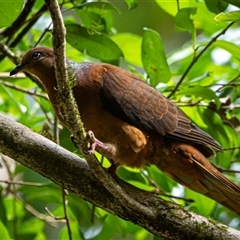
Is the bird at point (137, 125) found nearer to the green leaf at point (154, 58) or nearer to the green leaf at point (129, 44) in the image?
the green leaf at point (154, 58)

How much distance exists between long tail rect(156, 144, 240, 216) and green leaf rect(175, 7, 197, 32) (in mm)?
419

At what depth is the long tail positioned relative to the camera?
1.91 meters

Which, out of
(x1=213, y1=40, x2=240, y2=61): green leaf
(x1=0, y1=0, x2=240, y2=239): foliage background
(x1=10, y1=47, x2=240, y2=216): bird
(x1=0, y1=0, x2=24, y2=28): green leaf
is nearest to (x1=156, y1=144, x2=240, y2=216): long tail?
(x1=10, y1=47, x2=240, y2=216): bird

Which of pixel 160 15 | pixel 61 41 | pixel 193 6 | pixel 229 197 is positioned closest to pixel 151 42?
pixel 193 6

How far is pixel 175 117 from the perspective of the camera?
1.94 m

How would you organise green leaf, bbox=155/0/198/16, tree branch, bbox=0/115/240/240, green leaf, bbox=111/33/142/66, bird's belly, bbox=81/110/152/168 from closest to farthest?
tree branch, bbox=0/115/240/240 < bird's belly, bbox=81/110/152/168 < green leaf, bbox=155/0/198/16 < green leaf, bbox=111/33/142/66

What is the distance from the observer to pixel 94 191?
1.59 metres

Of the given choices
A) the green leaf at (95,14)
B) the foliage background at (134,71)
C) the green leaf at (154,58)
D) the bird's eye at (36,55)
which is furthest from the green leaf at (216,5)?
the bird's eye at (36,55)

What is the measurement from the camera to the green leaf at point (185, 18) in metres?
1.87

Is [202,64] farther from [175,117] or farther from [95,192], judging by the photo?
[95,192]

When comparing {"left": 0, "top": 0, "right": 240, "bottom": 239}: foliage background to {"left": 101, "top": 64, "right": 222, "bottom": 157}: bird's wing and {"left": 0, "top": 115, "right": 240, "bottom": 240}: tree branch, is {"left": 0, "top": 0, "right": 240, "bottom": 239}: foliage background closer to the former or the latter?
{"left": 101, "top": 64, "right": 222, "bottom": 157}: bird's wing

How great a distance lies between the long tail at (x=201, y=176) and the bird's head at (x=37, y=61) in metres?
0.52

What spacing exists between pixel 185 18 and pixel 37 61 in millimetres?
529

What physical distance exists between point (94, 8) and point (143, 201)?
0.77m
